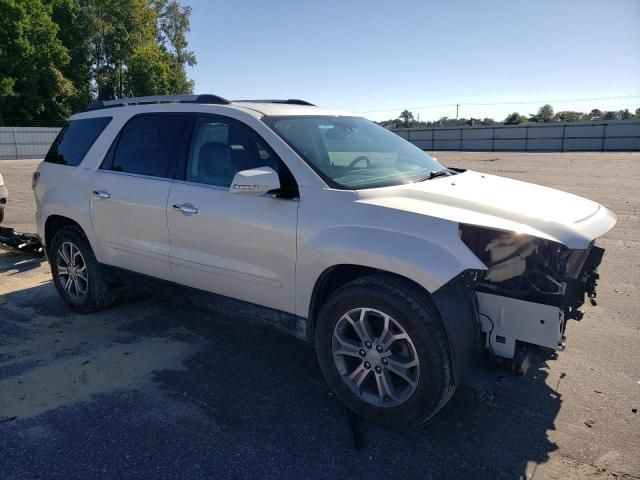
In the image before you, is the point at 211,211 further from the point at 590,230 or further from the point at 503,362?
the point at 590,230

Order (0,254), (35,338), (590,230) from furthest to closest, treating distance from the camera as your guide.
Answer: (0,254) < (35,338) < (590,230)

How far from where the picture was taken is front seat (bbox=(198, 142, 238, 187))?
13.0 ft

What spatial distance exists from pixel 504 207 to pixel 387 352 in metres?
1.13

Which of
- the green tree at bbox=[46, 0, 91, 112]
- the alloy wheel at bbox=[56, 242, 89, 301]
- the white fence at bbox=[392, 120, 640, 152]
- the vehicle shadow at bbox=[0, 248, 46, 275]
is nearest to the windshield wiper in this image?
the alloy wheel at bbox=[56, 242, 89, 301]

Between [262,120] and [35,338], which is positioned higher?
[262,120]

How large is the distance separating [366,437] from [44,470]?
1.79 metres

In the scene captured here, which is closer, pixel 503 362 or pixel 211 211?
pixel 503 362

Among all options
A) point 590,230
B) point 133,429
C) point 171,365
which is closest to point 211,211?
point 171,365

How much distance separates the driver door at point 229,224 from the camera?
11.8 feet

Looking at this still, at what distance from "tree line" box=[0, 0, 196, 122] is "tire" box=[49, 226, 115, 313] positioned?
4679 cm

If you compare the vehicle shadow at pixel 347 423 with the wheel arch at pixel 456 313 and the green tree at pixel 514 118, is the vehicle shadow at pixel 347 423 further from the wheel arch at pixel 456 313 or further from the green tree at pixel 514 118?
the green tree at pixel 514 118

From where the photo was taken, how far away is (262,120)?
12.7ft

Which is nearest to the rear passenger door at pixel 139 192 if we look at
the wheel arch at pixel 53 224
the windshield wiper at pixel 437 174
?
the wheel arch at pixel 53 224

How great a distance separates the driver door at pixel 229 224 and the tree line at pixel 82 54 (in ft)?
159
